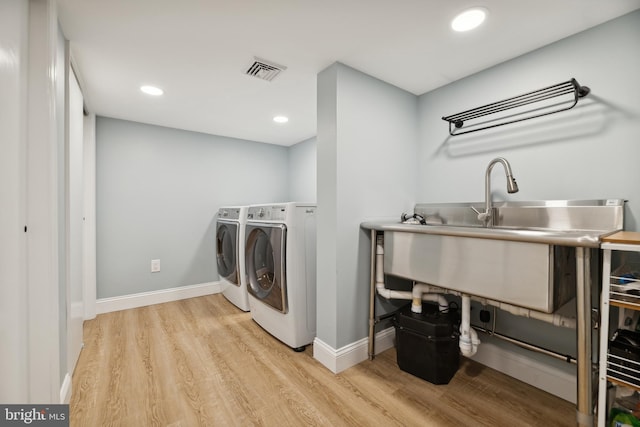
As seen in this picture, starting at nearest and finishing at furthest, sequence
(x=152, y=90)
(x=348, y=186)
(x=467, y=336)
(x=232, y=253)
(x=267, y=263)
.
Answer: (x=467, y=336) → (x=348, y=186) → (x=152, y=90) → (x=267, y=263) → (x=232, y=253)

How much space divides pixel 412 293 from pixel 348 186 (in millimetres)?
789

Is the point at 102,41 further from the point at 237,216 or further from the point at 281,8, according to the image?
the point at 237,216

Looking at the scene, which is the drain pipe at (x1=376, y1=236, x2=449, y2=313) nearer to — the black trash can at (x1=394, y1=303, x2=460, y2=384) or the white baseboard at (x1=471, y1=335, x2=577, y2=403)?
the black trash can at (x1=394, y1=303, x2=460, y2=384)

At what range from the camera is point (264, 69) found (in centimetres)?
176

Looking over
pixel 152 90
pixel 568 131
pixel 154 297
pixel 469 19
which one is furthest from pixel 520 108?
pixel 154 297

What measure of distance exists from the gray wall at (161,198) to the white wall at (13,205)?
1.88 m

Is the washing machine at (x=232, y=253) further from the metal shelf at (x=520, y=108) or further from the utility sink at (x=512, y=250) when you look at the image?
the metal shelf at (x=520, y=108)

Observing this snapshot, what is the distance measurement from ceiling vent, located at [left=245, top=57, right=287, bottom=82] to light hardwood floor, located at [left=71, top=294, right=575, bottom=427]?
6.40 ft

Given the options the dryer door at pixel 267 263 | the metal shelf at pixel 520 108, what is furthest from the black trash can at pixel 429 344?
the metal shelf at pixel 520 108

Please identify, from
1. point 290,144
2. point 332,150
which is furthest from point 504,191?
point 290,144

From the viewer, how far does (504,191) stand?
166 cm

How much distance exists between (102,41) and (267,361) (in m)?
2.15

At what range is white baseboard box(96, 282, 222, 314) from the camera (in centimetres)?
258

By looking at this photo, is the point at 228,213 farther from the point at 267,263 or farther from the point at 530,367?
the point at 530,367
